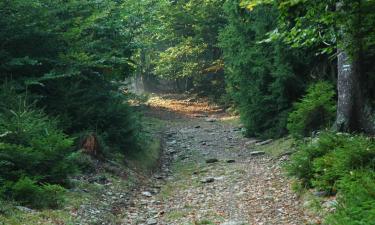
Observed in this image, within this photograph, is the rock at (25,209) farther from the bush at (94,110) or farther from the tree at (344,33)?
the tree at (344,33)

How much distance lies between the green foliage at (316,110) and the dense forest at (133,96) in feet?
0.10

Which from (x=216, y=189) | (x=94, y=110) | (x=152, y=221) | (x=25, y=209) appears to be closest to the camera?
(x=25, y=209)

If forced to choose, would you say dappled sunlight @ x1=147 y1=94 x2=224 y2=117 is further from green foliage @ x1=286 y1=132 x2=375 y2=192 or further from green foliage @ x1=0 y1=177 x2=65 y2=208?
green foliage @ x1=0 y1=177 x2=65 y2=208

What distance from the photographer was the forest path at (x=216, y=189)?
26.4 feet

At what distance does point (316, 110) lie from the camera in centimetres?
1184

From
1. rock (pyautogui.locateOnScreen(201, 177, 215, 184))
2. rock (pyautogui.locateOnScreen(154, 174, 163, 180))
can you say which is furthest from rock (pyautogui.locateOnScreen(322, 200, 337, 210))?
rock (pyautogui.locateOnScreen(154, 174, 163, 180))

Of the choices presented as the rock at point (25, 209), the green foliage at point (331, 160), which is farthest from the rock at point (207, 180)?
the rock at point (25, 209)

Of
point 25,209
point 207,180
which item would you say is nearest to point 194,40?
point 207,180

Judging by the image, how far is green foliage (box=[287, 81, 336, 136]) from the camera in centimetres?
1166

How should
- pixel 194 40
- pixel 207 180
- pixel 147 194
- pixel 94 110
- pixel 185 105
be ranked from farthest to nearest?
pixel 185 105 → pixel 194 40 → pixel 94 110 → pixel 207 180 → pixel 147 194

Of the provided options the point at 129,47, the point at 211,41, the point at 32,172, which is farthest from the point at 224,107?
the point at 32,172

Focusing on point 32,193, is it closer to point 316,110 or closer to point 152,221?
point 152,221

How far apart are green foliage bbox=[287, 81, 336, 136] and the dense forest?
31 mm

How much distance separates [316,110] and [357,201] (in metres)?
6.28
